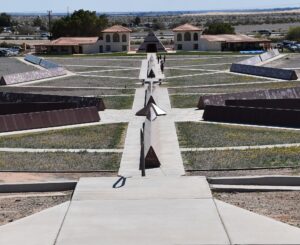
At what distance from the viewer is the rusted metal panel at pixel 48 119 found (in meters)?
33.2

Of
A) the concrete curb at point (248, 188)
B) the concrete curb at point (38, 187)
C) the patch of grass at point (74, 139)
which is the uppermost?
the concrete curb at point (248, 188)

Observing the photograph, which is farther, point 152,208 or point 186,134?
point 186,134

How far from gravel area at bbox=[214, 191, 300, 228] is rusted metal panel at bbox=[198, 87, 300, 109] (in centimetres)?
1935

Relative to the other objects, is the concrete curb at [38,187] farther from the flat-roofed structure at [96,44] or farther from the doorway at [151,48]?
the flat-roofed structure at [96,44]

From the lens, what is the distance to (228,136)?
3041 centimetres

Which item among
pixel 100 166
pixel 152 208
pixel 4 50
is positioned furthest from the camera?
pixel 4 50

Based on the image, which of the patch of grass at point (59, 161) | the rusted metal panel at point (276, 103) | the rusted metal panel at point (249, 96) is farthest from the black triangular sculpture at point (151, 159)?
the rusted metal panel at point (249, 96)

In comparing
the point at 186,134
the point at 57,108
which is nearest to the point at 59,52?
the point at 57,108

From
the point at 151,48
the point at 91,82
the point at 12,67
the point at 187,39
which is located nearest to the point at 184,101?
the point at 91,82

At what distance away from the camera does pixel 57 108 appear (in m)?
36.8

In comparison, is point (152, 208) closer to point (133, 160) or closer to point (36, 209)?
point (36, 209)

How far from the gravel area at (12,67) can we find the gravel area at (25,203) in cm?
4589

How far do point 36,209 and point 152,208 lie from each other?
113 inches

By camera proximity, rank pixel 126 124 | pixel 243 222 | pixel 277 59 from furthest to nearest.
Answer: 1. pixel 277 59
2. pixel 126 124
3. pixel 243 222
